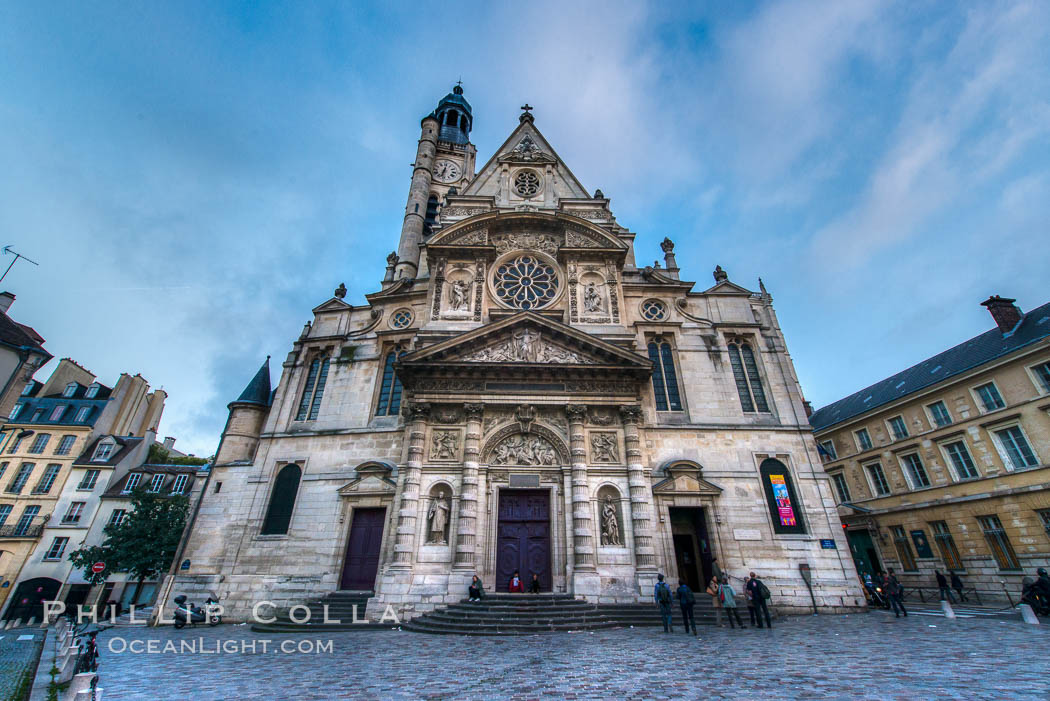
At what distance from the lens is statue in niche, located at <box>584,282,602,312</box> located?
1936 centimetres

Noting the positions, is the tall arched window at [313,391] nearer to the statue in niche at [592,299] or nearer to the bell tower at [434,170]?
the bell tower at [434,170]

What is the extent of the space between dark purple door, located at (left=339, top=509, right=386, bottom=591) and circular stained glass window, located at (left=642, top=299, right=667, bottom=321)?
13.6 m

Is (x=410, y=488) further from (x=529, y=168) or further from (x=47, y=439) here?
(x=47, y=439)

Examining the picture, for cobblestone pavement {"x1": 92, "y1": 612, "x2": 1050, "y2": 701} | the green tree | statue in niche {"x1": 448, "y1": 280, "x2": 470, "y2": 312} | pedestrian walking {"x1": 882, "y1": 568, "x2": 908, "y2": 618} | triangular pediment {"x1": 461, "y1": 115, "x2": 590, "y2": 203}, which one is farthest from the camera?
triangular pediment {"x1": 461, "y1": 115, "x2": 590, "y2": 203}

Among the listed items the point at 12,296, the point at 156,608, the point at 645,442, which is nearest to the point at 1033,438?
the point at 645,442

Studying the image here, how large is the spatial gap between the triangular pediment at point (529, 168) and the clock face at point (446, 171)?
28.3 ft

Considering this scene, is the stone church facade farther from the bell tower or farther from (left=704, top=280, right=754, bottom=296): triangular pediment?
the bell tower

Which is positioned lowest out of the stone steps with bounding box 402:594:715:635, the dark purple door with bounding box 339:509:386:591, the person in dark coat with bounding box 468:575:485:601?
the stone steps with bounding box 402:594:715:635

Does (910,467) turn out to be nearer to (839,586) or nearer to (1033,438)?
(1033,438)

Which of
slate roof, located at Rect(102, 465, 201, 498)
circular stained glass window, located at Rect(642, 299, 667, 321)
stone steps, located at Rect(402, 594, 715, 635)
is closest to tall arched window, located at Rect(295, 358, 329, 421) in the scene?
stone steps, located at Rect(402, 594, 715, 635)

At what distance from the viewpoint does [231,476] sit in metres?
17.2

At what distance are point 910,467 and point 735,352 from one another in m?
12.5

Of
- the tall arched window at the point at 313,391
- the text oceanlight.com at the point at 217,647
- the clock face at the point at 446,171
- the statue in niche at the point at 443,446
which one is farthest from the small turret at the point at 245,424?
the clock face at the point at 446,171

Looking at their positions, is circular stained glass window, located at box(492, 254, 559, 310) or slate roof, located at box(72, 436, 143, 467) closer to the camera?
circular stained glass window, located at box(492, 254, 559, 310)
